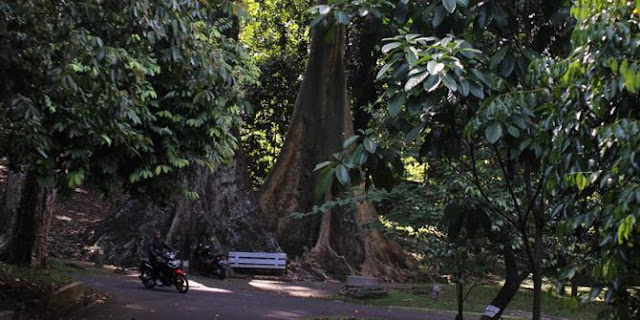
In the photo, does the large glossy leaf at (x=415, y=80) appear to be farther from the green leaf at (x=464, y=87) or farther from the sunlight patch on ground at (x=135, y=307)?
the sunlight patch on ground at (x=135, y=307)

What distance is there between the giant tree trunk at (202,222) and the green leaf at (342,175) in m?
19.0

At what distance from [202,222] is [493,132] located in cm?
1978

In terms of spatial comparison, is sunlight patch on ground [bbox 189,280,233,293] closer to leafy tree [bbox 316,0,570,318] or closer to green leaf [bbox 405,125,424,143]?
leafy tree [bbox 316,0,570,318]

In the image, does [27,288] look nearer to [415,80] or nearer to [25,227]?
[25,227]

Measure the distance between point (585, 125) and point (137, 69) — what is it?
211 inches

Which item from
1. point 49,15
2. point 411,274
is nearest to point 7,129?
point 49,15

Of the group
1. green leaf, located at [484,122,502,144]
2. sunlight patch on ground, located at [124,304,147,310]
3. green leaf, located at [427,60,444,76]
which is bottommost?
sunlight patch on ground, located at [124,304,147,310]

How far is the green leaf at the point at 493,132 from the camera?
441cm

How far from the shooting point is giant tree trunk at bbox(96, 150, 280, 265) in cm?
2320

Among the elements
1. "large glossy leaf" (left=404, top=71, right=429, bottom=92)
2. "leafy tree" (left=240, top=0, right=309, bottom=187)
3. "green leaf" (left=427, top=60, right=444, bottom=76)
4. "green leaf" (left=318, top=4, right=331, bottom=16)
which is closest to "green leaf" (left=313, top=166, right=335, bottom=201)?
"large glossy leaf" (left=404, top=71, right=429, bottom=92)

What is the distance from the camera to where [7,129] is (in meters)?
8.55

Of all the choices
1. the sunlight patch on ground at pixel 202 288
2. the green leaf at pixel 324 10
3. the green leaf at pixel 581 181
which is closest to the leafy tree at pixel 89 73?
the green leaf at pixel 324 10

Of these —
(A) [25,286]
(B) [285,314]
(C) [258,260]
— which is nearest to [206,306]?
(B) [285,314]

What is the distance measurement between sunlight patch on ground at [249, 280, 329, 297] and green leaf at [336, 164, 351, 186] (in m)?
15.5
